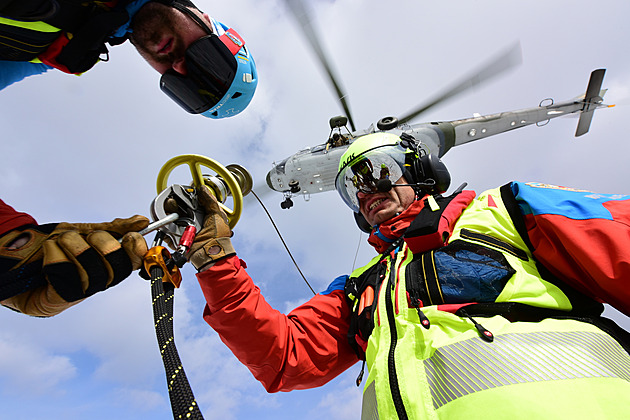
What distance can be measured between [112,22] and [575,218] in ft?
9.38

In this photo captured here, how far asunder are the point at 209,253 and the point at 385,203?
1707mm

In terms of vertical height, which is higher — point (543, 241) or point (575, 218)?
point (575, 218)

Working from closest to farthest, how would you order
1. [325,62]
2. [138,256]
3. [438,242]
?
[138,256] < [438,242] < [325,62]

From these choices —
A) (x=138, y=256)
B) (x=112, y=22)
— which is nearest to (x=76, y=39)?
(x=112, y=22)

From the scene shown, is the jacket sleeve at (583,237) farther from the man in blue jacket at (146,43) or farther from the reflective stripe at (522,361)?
the man in blue jacket at (146,43)

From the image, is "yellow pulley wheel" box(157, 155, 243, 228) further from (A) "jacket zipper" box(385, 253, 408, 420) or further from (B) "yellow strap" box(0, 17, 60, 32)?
(A) "jacket zipper" box(385, 253, 408, 420)

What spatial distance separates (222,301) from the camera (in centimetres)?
195

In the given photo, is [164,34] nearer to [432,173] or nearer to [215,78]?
[215,78]

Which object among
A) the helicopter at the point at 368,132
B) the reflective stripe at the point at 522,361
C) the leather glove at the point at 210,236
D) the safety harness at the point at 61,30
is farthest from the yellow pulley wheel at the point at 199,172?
the helicopter at the point at 368,132

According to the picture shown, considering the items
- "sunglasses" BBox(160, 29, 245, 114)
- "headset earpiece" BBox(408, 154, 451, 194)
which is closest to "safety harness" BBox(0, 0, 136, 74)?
"sunglasses" BBox(160, 29, 245, 114)

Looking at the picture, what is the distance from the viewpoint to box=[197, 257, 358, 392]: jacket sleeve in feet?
6.41

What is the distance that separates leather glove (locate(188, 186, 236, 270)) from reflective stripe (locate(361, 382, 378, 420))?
1123 mm

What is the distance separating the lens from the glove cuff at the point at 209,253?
1819 mm

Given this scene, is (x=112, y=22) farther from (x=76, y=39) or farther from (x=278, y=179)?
(x=278, y=179)
